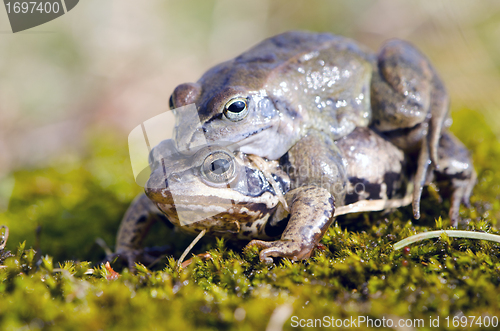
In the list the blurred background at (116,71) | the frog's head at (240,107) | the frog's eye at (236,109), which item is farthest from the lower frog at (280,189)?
the blurred background at (116,71)

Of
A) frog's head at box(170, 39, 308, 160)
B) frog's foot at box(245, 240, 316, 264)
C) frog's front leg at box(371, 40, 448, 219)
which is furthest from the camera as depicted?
frog's front leg at box(371, 40, 448, 219)

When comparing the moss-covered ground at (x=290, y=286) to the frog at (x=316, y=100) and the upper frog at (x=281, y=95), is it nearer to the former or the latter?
the frog at (x=316, y=100)

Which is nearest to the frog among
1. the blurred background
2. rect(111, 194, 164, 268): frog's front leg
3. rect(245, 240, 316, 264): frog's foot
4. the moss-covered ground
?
the moss-covered ground

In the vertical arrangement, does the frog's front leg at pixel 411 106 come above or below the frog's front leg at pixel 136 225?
above

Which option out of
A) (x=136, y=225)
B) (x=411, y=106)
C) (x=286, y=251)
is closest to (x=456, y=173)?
(x=411, y=106)

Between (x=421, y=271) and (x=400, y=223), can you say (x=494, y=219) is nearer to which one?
(x=400, y=223)

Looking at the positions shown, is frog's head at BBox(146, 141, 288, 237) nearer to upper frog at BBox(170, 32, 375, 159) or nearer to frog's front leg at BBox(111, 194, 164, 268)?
upper frog at BBox(170, 32, 375, 159)
